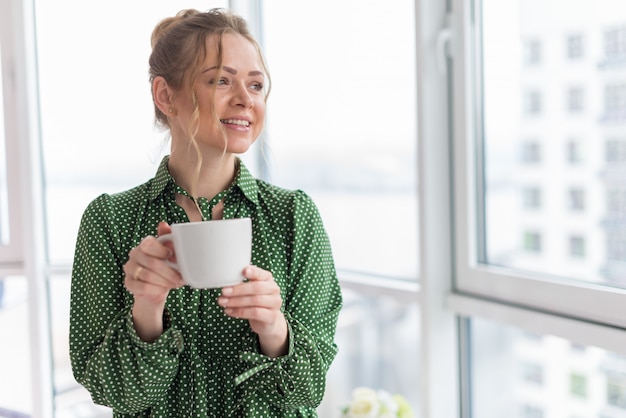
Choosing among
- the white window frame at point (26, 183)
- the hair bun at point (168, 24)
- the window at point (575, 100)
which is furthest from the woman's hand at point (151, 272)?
the white window frame at point (26, 183)

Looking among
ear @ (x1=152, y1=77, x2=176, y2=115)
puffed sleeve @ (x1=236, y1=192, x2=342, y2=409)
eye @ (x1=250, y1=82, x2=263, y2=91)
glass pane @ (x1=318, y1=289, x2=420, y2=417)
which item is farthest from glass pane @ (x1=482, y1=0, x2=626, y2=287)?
ear @ (x1=152, y1=77, x2=176, y2=115)

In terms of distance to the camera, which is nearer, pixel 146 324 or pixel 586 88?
pixel 146 324

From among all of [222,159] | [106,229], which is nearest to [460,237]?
[222,159]

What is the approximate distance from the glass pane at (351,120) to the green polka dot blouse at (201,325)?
57 cm

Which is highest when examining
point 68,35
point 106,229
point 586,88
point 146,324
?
point 68,35

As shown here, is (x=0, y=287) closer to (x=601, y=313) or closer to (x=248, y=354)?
(x=248, y=354)

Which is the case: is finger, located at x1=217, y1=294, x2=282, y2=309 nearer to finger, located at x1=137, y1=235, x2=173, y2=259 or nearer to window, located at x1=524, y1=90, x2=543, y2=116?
finger, located at x1=137, y1=235, x2=173, y2=259

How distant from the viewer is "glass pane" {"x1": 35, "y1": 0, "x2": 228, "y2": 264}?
224cm

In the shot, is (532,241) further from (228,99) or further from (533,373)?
(228,99)

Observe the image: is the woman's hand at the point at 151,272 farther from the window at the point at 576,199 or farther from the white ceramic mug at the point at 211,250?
the window at the point at 576,199

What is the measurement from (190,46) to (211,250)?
0.40 m

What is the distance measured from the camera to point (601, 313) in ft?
4.33

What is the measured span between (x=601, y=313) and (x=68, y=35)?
1.79 meters

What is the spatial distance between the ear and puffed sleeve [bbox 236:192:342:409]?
254 mm
